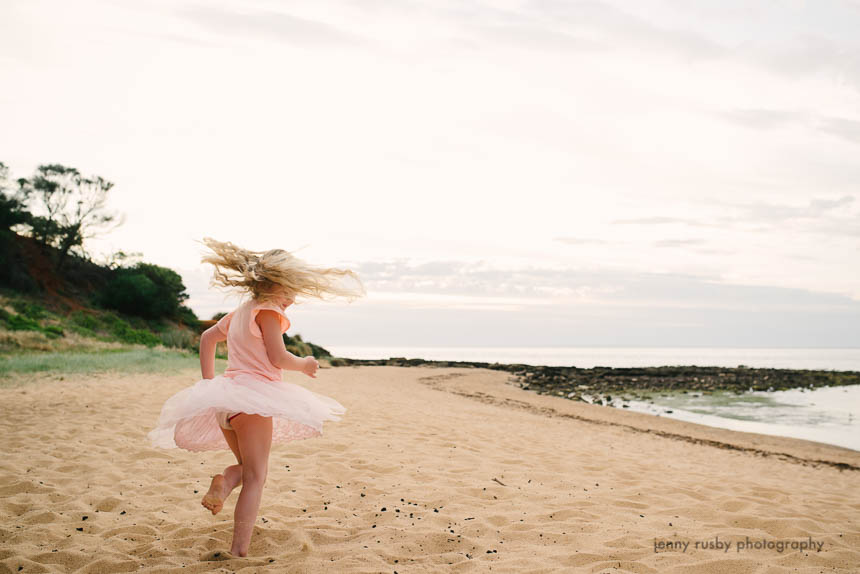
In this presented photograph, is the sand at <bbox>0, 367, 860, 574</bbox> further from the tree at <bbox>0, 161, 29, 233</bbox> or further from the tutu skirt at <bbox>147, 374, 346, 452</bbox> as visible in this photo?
the tree at <bbox>0, 161, 29, 233</bbox>

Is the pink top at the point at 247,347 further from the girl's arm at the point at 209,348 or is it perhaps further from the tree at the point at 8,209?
the tree at the point at 8,209

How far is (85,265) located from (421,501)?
41290 millimetres

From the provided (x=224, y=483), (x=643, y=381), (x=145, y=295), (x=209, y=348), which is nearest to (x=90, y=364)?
(x=209, y=348)

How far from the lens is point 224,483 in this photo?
3.77 metres

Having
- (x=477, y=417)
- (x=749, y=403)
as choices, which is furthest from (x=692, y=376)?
(x=477, y=417)

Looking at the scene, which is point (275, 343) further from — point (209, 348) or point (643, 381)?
point (643, 381)

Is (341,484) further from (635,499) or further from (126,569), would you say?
(635,499)

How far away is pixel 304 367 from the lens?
369 centimetres

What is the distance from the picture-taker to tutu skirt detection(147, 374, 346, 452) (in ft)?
11.7

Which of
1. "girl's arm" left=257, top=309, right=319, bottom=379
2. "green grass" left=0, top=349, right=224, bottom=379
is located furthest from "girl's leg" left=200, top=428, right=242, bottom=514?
"green grass" left=0, top=349, right=224, bottom=379

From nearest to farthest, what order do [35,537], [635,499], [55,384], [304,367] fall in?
1. [304,367]
2. [35,537]
3. [635,499]
4. [55,384]

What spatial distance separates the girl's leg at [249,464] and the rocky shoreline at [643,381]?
21.6 meters

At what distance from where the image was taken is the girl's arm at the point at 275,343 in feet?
12.2

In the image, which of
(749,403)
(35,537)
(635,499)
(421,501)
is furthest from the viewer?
(749,403)
